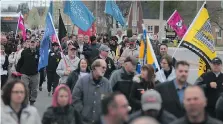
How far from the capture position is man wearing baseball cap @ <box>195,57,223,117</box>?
8398 millimetres

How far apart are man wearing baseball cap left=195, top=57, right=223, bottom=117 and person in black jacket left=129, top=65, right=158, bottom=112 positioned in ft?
3.41

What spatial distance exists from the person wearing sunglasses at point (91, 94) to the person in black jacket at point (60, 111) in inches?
47.4

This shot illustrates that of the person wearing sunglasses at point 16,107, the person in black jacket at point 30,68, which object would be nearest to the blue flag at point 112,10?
the person in black jacket at point 30,68

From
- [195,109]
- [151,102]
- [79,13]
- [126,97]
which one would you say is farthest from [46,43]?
[195,109]

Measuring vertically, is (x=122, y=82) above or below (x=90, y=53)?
below

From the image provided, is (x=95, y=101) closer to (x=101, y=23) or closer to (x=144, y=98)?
(x=144, y=98)

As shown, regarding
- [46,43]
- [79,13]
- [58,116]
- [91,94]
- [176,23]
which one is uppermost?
[79,13]

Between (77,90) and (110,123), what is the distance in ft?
12.6

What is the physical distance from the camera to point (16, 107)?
19.8ft

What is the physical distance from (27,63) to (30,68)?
0.49 feet

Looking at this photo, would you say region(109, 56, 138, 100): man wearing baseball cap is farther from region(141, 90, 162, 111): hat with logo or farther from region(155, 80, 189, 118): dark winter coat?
region(141, 90, 162, 111): hat with logo

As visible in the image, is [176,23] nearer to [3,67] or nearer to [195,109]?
[3,67]

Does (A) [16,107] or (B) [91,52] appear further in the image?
(B) [91,52]

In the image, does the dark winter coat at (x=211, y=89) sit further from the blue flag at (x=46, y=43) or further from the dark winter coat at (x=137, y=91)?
the blue flag at (x=46, y=43)
